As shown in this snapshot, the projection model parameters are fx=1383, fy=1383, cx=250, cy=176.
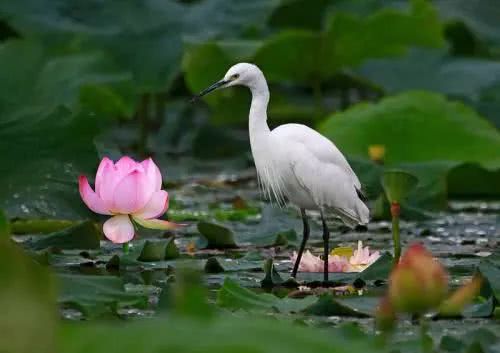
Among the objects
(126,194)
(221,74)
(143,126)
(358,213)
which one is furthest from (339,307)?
(143,126)

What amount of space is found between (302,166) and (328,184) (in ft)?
0.31

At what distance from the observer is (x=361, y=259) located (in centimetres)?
342

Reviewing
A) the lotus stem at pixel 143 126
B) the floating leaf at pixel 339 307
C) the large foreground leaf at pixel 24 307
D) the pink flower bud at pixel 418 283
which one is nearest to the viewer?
the large foreground leaf at pixel 24 307

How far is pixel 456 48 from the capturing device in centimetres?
723

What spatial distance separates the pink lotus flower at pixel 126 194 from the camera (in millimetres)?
3010

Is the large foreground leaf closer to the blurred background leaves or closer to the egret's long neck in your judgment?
the blurred background leaves

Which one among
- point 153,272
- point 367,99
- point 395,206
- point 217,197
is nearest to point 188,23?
point 217,197

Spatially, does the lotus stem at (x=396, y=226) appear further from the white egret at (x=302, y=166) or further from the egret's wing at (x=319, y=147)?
the egret's wing at (x=319, y=147)

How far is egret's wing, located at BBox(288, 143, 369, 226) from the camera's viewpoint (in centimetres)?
384

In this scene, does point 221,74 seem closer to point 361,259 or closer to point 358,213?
point 358,213

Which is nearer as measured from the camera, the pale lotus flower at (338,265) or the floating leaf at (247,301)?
the floating leaf at (247,301)

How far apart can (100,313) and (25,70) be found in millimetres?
2434

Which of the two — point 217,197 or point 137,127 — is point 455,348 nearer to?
point 217,197

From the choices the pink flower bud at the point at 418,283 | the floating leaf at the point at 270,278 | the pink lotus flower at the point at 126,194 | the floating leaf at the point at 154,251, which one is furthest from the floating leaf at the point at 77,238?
the pink flower bud at the point at 418,283
